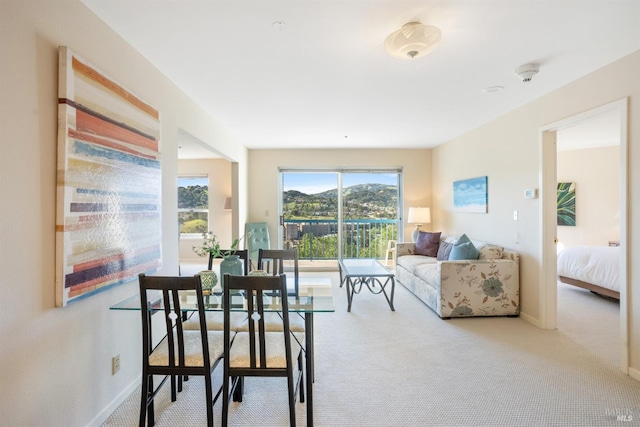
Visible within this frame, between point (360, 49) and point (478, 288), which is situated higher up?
point (360, 49)

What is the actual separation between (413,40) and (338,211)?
4429 millimetres

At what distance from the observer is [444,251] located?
454 cm

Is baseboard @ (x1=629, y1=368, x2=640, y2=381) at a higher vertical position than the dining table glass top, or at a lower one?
lower

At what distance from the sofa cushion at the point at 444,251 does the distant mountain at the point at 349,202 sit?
1.77 m

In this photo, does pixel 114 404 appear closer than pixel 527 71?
Yes

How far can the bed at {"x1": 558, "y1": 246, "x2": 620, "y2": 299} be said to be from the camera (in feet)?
12.6

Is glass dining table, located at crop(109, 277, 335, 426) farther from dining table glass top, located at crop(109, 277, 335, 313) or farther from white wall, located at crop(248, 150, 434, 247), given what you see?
white wall, located at crop(248, 150, 434, 247)

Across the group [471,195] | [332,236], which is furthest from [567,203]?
[332,236]

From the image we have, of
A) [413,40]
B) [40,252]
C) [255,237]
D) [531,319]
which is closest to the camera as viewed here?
[40,252]

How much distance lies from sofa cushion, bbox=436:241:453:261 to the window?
5.04 meters

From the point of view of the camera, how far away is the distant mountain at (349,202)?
6207 mm

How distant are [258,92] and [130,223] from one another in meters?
1.74

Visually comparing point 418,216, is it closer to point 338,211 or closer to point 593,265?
point 338,211

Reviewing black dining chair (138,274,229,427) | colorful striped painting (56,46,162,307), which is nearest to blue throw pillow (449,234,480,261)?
black dining chair (138,274,229,427)
